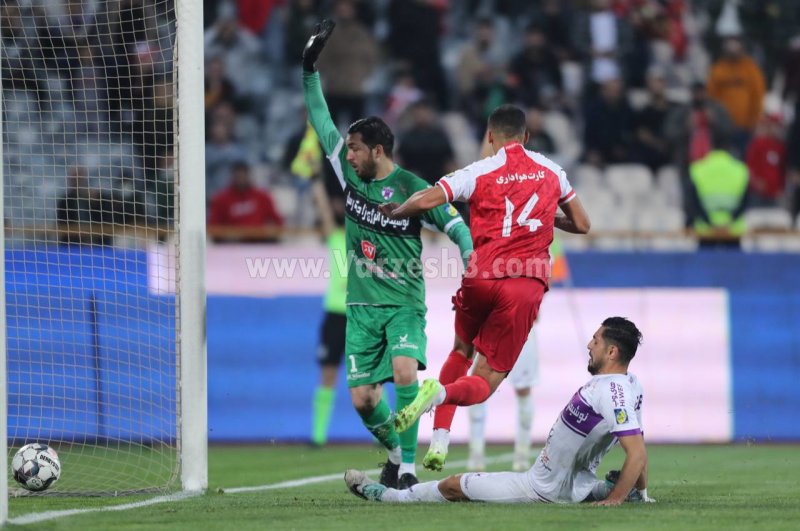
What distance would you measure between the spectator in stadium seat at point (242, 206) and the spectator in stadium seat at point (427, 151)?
193 cm

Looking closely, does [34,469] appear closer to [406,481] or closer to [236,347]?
[406,481]

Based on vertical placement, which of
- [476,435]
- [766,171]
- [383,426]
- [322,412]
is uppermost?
[766,171]

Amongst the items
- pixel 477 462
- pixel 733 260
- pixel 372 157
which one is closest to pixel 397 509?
pixel 372 157

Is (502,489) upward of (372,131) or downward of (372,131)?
downward

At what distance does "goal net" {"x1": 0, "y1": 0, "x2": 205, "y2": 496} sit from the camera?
12.8 meters

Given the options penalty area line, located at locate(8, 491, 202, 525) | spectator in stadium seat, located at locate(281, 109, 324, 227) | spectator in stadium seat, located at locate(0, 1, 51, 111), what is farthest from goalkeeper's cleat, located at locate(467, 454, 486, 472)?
spectator in stadium seat, located at locate(0, 1, 51, 111)

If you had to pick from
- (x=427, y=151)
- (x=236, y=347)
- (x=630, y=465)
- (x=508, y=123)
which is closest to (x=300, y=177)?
(x=427, y=151)

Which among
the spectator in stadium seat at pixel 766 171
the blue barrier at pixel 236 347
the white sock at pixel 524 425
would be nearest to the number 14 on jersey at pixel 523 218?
the white sock at pixel 524 425

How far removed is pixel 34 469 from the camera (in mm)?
9578

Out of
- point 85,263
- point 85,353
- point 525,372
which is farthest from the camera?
point 85,263

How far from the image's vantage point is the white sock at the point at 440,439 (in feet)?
28.2

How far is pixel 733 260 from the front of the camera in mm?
15773

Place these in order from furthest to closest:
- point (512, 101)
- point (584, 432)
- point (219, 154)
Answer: point (512, 101) < point (219, 154) < point (584, 432)

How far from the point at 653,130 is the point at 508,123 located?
10079 millimetres
